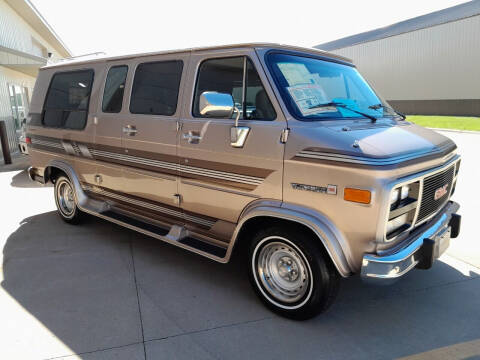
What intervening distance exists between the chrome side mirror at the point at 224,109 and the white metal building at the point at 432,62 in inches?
1264

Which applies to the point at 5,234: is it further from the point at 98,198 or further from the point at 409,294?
the point at 409,294

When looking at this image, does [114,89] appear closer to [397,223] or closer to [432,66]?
[397,223]

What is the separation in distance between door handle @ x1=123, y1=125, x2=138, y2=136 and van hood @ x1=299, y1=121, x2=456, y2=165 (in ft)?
7.10

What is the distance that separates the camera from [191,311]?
3.41 meters

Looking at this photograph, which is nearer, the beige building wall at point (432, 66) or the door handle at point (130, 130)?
the door handle at point (130, 130)

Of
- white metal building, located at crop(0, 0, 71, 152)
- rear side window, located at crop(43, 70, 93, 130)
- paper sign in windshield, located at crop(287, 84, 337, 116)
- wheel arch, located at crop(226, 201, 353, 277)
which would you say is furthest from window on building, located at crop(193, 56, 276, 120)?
white metal building, located at crop(0, 0, 71, 152)

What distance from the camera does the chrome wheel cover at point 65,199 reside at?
18.7 ft

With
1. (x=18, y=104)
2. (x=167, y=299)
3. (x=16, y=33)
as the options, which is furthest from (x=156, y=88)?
(x=16, y=33)

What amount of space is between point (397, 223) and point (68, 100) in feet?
15.2

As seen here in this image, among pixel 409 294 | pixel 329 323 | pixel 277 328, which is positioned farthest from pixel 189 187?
pixel 409 294

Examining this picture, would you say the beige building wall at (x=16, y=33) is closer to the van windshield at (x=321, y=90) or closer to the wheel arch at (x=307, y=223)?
the van windshield at (x=321, y=90)

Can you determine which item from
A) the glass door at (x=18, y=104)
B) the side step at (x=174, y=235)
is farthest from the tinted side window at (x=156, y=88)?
the glass door at (x=18, y=104)

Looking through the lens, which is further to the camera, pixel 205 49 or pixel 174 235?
pixel 174 235

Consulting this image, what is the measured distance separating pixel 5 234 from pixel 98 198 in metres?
1.48
